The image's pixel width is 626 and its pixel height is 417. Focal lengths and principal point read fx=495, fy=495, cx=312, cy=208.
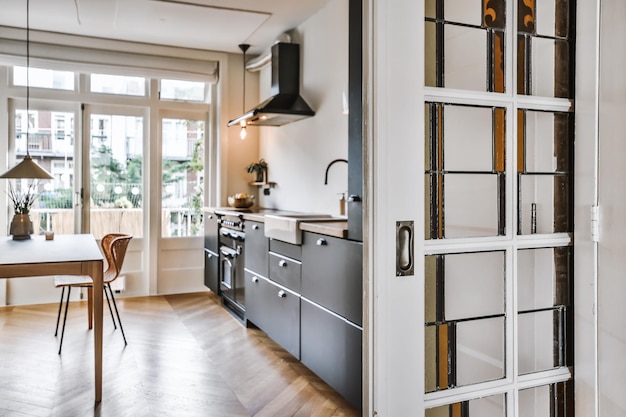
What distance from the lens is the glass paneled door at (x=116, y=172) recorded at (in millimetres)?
5328

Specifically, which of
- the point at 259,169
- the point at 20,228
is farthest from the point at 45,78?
the point at 259,169

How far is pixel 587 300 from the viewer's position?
4.95 ft

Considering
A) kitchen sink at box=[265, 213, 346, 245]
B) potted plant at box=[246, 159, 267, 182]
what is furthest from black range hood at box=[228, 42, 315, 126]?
kitchen sink at box=[265, 213, 346, 245]

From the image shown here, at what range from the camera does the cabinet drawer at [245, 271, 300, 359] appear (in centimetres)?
322

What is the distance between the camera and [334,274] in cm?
267

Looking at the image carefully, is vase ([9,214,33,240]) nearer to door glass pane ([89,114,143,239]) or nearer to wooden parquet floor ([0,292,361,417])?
wooden parquet floor ([0,292,361,417])

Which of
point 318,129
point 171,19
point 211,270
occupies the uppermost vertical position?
point 171,19

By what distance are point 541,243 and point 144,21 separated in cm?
423

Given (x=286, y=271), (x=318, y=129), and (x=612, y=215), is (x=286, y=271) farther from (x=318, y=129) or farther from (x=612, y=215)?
(x=612, y=215)

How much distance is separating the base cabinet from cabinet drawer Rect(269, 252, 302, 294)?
15 centimetres

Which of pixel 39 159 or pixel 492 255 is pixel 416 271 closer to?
pixel 492 255

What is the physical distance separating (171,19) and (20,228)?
2219 mm

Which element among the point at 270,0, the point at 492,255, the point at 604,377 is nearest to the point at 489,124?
the point at 492,255

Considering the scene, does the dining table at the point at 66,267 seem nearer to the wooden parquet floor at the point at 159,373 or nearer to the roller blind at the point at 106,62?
the wooden parquet floor at the point at 159,373
